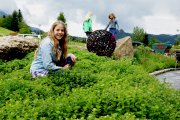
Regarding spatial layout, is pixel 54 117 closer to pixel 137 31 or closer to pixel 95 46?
pixel 95 46

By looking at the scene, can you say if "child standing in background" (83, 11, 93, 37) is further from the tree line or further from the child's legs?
the tree line

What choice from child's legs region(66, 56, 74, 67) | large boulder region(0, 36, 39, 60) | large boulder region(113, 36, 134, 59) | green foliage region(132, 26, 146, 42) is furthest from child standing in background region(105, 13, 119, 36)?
green foliage region(132, 26, 146, 42)

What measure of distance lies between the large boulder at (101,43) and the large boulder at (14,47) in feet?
11.9

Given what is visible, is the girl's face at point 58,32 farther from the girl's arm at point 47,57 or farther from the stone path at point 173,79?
the stone path at point 173,79

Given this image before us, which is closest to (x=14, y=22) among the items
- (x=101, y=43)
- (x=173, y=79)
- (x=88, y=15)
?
(x=88, y=15)

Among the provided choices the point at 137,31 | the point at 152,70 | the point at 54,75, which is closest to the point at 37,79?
the point at 54,75

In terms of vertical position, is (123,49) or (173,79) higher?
(123,49)

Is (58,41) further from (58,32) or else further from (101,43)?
(101,43)

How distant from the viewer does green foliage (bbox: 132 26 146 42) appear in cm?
10606

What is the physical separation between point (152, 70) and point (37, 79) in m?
13.5

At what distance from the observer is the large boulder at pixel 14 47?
642 inches

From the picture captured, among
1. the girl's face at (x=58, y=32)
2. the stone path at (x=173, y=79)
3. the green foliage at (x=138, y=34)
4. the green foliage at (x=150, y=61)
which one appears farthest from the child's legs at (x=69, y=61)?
the green foliage at (x=138, y=34)

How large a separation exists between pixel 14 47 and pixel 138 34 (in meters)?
92.7

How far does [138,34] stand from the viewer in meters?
108
